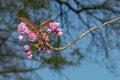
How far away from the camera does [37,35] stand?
917 mm

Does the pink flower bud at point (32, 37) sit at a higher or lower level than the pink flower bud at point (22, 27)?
lower

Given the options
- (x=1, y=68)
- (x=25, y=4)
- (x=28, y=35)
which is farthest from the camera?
(x=1, y=68)

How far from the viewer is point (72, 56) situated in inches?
139

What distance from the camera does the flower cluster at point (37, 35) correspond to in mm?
907

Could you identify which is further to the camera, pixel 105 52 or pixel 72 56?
pixel 105 52

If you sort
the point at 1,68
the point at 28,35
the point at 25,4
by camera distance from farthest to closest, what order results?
1. the point at 1,68
2. the point at 25,4
3. the point at 28,35

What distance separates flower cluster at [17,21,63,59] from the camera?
0.91m

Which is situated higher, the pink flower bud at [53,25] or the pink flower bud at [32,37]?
the pink flower bud at [53,25]

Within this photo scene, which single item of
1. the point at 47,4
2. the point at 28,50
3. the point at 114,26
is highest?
the point at 28,50

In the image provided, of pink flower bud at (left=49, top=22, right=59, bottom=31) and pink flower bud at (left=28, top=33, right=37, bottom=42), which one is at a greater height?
pink flower bud at (left=49, top=22, right=59, bottom=31)

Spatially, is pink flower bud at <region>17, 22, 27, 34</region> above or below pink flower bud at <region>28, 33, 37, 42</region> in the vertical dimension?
above

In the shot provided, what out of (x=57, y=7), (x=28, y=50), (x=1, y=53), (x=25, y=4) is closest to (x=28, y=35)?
(x=28, y=50)

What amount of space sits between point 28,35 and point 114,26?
274 centimetres

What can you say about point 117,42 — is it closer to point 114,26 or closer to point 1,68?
point 114,26
